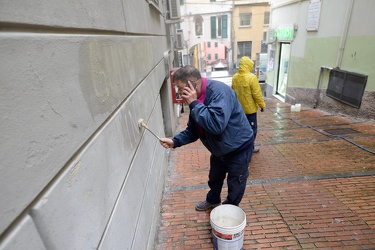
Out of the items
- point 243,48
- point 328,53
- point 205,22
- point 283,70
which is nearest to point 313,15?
point 328,53

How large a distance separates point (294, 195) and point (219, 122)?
2.21m

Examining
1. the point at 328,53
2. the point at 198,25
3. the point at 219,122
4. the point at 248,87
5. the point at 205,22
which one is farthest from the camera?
the point at 198,25

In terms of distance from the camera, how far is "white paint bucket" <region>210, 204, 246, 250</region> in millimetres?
2238

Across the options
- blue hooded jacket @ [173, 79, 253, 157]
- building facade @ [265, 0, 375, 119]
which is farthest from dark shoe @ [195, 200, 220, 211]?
building facade @ [265, 0, 375, 119]

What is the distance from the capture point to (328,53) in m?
7.84

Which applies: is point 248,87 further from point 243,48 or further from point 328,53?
point 243,48

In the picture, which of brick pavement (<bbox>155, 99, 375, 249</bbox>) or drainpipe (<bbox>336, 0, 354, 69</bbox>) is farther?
drainpipe (<bbox>336, 0, 354, 69</bbox>)

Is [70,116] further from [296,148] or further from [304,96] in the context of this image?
[304,96]

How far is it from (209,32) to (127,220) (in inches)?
981

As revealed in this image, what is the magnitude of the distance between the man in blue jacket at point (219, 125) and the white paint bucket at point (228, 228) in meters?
0.23

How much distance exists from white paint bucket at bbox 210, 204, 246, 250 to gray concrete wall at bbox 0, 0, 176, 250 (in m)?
1.01

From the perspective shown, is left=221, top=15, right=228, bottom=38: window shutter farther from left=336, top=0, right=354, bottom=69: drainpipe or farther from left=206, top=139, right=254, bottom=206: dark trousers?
left=206, top=139, right=254, bottom=206: dark trousers

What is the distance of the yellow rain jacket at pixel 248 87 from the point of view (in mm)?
4195

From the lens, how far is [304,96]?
31.2ft
